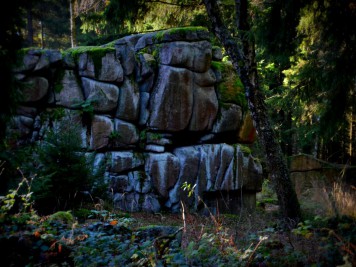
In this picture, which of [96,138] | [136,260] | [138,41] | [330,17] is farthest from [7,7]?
[138,41]

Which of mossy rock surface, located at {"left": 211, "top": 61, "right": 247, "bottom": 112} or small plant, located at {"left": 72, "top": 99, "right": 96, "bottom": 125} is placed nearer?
small plant, located at {"left": 72, "top": 99, "right": 96, "bottom": 125}

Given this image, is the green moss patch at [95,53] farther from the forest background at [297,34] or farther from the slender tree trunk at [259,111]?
the slender tree trunk at [259,111]

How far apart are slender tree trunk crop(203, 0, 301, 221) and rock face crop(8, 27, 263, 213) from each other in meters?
4.64

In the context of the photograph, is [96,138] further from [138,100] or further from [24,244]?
[24,244]

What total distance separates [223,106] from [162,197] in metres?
3.84

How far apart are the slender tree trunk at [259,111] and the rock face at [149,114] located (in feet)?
15.2

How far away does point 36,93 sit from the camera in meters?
10.4

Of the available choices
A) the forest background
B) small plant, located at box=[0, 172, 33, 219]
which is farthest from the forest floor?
the forest background

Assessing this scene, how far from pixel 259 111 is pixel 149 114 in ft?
18.1

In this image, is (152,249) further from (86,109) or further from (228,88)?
(228,88)

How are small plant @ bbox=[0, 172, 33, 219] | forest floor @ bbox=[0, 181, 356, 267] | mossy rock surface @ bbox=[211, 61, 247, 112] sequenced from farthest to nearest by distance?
mossy rock surface @ bbox=[211, 61, 247, 112]
small plant @ bbox=[0, 172, 33, 219]
forest floor @ bbox=[0, 181, 356, 267]

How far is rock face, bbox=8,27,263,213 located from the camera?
10.5m

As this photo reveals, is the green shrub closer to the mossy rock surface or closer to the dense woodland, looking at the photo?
the dense woodland

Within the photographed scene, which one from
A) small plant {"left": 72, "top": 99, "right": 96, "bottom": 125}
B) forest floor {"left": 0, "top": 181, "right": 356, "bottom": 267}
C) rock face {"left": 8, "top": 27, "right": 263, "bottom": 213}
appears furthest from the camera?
rock face {"left": 8, "top": 27, "right": 263, "bottom": 213}
